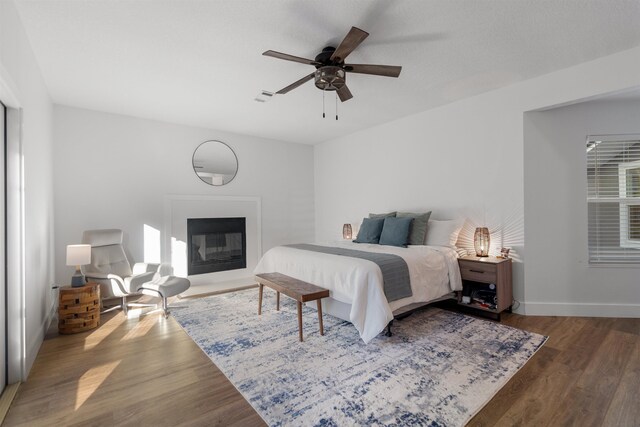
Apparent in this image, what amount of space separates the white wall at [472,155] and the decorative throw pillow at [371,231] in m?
0.69

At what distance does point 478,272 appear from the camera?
336 cm

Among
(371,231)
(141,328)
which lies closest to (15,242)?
(141,328)

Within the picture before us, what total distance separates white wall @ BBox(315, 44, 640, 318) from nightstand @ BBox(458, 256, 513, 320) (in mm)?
257

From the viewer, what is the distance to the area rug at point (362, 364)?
1.86 metres

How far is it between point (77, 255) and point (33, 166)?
3.39 feet

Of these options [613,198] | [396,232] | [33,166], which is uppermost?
[33,166]

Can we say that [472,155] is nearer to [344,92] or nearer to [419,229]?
[419,229]

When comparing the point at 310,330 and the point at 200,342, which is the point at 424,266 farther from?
the point at 200,342

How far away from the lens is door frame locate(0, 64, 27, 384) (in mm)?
2135

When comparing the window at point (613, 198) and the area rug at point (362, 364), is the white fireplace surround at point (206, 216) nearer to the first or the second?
the area rug at point (362, 364)

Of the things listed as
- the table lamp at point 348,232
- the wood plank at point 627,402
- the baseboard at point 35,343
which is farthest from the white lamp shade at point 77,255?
the wood plank at point 627,402

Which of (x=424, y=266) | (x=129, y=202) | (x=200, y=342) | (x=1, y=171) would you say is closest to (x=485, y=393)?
(x=424, y=266)

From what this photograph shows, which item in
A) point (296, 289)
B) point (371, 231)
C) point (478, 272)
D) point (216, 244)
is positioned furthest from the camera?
point (216, 244)

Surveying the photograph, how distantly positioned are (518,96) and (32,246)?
16.9 feet
